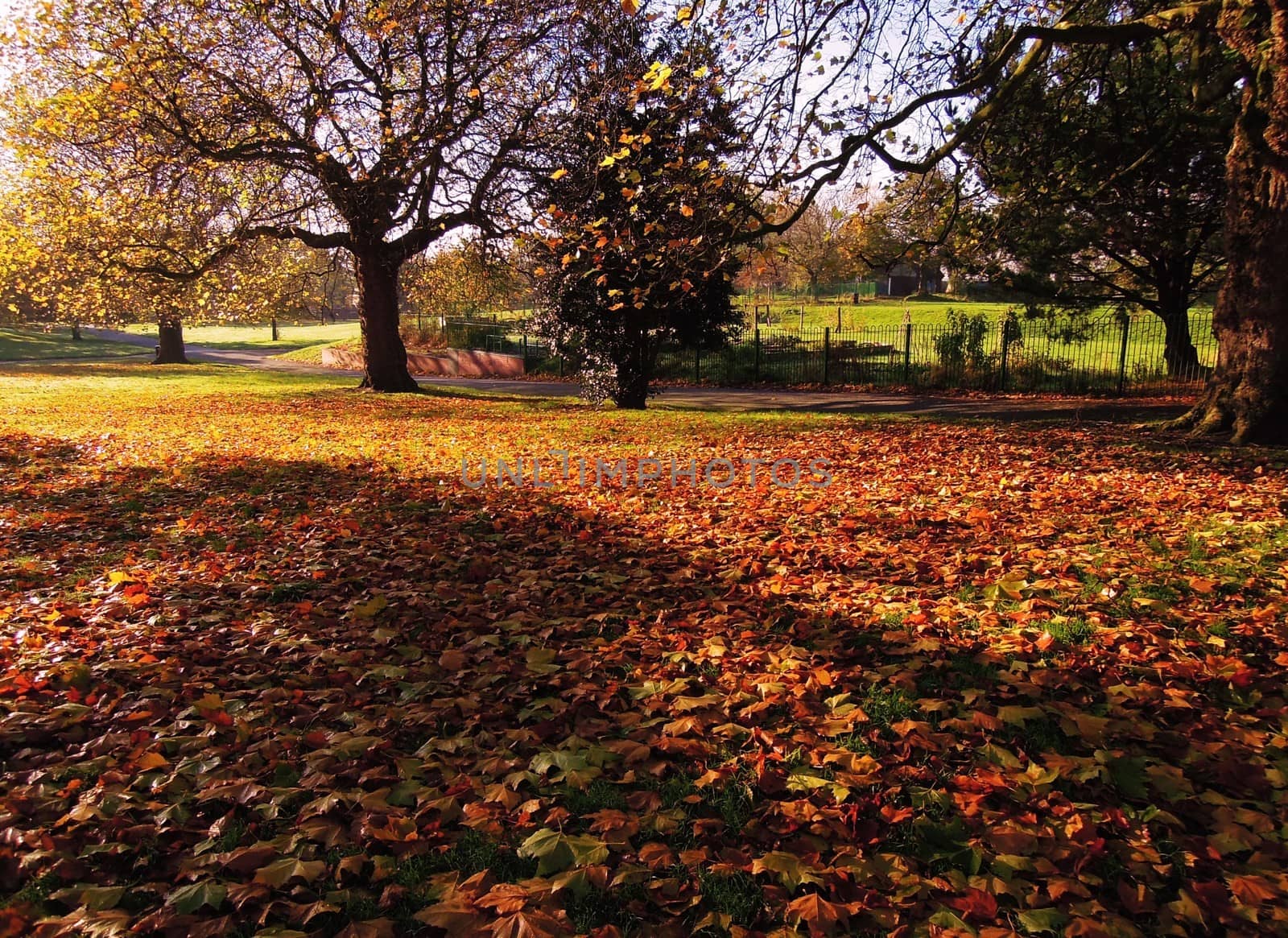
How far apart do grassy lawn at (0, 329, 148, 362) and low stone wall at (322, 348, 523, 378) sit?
60.0ft

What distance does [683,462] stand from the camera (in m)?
8.63

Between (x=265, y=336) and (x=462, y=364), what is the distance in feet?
154

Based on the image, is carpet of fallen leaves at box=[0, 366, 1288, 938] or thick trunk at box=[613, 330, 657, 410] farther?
thick trunk at box=[613, 330, 657, 410]

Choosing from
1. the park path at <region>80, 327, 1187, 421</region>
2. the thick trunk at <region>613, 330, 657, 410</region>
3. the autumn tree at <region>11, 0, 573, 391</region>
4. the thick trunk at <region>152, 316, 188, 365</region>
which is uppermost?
the autumn tree at <region>11, 0, 573, 391</region>

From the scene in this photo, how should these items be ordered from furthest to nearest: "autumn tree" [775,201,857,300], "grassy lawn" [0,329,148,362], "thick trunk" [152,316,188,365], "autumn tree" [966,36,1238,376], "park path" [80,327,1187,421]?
"grassy lawn" [0,329,148,362] → "thick trunk" [152,316,188,365] → "park path" [80,327,1187,421] → "autumn tree" [966,36,1238,376] → "autumn tree" [775,201,857,300]

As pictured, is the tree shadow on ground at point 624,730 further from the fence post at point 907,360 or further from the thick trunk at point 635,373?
the fence post at point 907,360

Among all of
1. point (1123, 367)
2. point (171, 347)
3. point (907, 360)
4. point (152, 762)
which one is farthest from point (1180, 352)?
point (171, 347)

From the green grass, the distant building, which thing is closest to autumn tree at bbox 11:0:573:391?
the green grass

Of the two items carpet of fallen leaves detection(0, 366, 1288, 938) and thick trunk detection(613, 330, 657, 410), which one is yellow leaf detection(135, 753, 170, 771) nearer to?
carpet of fallen leaves detection(0, 366, 1288, 938)

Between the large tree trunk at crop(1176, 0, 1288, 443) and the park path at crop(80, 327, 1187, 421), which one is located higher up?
the large tree trunk at crop(1176, 0, 1288, 443)

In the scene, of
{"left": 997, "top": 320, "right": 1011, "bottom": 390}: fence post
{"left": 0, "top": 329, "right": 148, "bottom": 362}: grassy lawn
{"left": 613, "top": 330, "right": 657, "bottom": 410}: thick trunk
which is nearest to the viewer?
{"left": 613, "top": 330, "right": 657, "bottom": 410}: thick trunk

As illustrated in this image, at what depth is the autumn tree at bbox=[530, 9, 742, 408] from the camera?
26.6ft

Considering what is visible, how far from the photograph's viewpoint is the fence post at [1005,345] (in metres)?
19.3

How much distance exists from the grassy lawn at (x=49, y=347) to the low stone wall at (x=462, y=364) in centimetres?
1829
